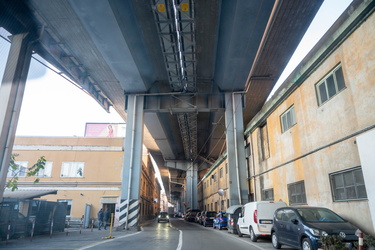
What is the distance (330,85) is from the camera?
10914mm

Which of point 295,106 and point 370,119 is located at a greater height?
point 295,106

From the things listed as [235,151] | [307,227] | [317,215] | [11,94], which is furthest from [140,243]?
[235,151]

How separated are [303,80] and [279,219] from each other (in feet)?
21.1

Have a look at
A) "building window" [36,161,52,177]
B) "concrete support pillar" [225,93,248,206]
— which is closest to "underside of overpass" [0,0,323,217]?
"concrete support pillar" [225,93,248,206]

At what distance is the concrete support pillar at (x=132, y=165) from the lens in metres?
19.0

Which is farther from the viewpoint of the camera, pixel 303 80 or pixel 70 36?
pixel 70 36

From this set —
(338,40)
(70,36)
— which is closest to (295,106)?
(338,40)

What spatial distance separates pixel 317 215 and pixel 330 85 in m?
5.01

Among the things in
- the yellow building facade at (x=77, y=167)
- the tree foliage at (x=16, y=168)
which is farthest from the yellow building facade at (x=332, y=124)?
the yellow building facade at (x=77, y=167)

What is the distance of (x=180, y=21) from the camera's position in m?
13.0

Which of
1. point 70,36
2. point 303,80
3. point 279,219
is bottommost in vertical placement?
point 279,219

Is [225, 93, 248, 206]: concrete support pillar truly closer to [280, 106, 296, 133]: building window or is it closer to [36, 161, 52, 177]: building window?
[280, 106, 296, 133]: building window

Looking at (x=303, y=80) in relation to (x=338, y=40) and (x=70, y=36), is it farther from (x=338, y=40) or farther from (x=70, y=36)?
(x=70, y=36)

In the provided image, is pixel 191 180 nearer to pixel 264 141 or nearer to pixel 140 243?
pixel 264 141
